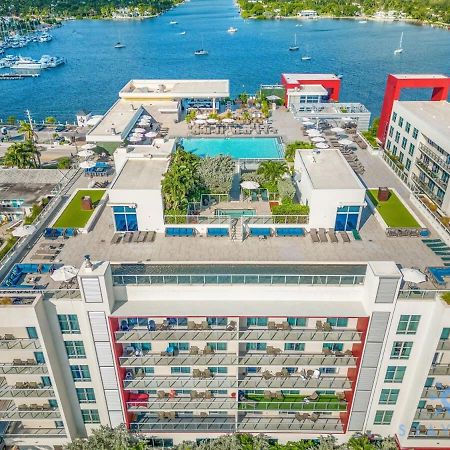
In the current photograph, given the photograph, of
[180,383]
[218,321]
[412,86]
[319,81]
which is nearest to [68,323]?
[180,383]

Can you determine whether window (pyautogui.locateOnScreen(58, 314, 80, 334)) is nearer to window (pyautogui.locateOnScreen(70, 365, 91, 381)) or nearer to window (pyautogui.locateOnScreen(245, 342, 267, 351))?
window (pyautogui.locateOnScreen(70, 365, 91, 381))

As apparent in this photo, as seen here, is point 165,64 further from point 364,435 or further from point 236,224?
point 364,435

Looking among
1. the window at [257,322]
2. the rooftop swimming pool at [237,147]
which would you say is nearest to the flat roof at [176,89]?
the rooftop swimming pool at [237,147]

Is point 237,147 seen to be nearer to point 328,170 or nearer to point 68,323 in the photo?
point 328,170

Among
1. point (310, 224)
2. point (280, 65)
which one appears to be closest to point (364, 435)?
point (310, 224)

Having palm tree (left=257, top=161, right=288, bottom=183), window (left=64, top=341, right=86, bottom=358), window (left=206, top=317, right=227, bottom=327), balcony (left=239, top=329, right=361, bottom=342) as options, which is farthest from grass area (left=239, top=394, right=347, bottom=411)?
palm tree (left=257, top=161, right=288, bottom=183)

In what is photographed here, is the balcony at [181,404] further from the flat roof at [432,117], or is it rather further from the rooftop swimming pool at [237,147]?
the flat roof at [432,117]
